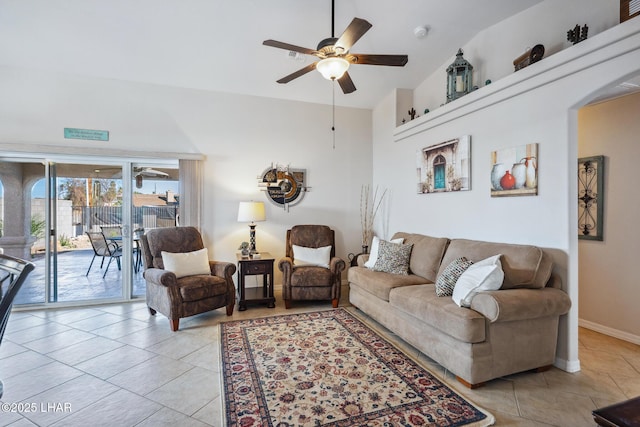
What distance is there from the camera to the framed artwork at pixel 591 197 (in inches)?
132

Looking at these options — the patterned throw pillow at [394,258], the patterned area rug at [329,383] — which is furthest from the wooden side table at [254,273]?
the patterned throw pillow at [394,258]

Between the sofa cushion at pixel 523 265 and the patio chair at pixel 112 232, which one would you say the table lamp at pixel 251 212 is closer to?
the patio chair at pixel 112 232

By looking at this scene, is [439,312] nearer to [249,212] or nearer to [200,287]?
[200,287]

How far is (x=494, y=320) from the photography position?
222 cm

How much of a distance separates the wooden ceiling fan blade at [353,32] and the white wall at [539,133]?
1673 mm

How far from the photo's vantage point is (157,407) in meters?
2.07

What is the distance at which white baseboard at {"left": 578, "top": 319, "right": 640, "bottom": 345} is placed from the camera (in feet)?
10.1

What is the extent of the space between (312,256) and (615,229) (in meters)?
3.40

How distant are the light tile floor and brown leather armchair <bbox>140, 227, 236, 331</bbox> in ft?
0.81

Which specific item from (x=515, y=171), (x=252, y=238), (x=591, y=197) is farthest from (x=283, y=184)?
(x=591, y=197)

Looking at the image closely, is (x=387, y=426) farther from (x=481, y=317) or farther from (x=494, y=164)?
(x=494, y=164)

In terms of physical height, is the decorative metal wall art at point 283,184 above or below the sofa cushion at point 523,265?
above

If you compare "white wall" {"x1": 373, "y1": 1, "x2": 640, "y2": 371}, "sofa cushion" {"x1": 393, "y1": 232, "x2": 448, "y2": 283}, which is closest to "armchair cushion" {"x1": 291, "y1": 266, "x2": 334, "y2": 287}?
"sofa cushion" {"x1": 393, "y1": 232, "x2": 448, "y2": 283}

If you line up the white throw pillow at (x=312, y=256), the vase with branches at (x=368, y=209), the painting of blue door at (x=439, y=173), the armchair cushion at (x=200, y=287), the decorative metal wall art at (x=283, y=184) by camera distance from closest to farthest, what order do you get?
the armchair cushion at (x=200, y=287), the painting of blue door at (x=439, y=173), the white throw pillow at (x=312, y=256), the decorative metal wall art at (x=283, y=184), the vase with branches at (x=368, y=209)
